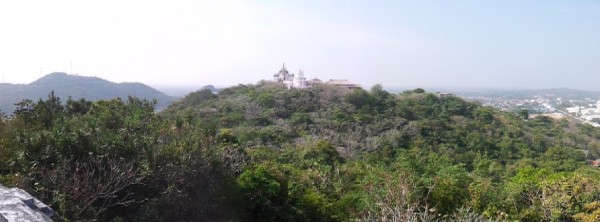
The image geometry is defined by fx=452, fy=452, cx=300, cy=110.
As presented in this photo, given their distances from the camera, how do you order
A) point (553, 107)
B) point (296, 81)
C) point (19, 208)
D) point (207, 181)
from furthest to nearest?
point (553, 107), point (296, 81), point (207, 181), point (19, 208)

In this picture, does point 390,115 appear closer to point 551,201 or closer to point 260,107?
point 260,107

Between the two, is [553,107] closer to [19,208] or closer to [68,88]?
[68,88]

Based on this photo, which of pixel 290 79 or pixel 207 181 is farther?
pixel 290 79

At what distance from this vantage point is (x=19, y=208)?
4.93 m

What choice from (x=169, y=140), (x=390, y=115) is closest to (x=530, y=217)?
(x=169, y=140)

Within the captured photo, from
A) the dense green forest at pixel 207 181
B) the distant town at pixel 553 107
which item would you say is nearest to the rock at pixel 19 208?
the dense green forest at pixel 207 181

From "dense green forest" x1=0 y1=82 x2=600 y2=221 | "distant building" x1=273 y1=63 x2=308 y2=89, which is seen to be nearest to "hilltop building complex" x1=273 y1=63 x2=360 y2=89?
"distant building" x1=273 y1=63 x2=308 y2=89

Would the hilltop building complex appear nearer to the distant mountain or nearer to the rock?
the distant mountain

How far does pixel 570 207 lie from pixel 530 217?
1.58m

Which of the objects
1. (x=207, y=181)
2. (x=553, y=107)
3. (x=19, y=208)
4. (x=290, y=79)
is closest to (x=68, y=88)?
(x=290, y=79)

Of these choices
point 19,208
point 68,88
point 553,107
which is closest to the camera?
point 19,208

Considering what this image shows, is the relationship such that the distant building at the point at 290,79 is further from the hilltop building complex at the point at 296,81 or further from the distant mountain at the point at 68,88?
the distant mountain at the point at 68,88

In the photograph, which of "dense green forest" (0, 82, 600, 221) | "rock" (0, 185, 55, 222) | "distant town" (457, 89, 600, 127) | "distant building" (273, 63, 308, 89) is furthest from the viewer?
"distant town" (457, 89, 600, 127)

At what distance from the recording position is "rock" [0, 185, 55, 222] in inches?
185
